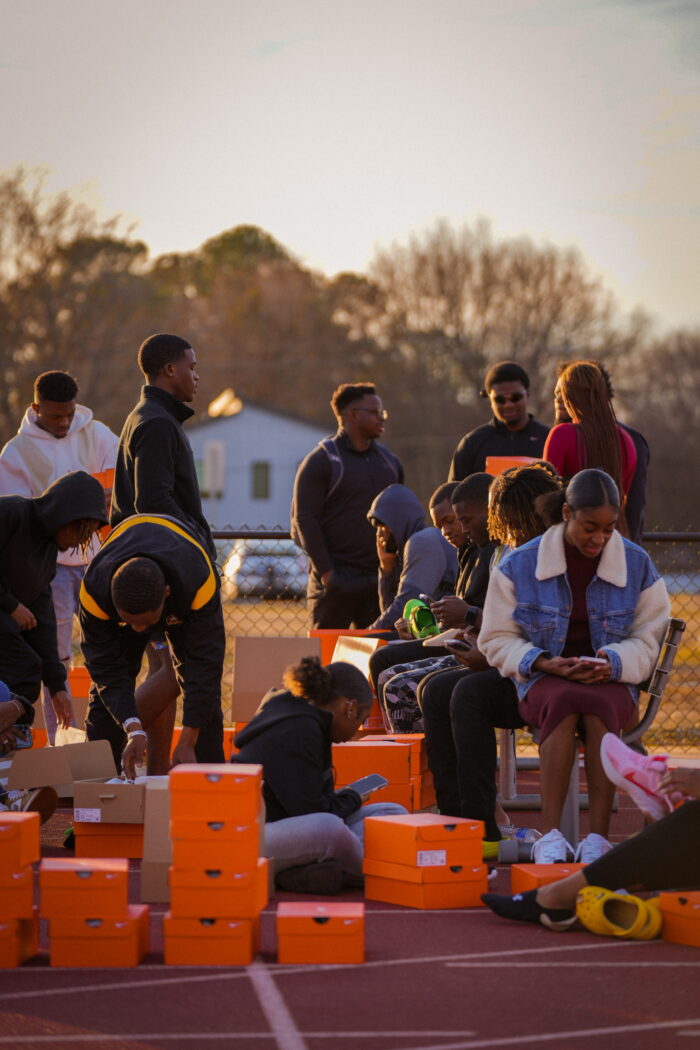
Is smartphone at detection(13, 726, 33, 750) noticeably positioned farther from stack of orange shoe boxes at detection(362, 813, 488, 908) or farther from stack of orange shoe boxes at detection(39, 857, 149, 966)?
stack of orange shoe boxes at detection(39, 857, 149, 966)

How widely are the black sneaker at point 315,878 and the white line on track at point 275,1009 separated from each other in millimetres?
920

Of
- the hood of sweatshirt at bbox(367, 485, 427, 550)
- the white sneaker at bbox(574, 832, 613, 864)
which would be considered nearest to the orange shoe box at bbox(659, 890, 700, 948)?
the white sneaker at bbox(574, 832, 613, 864)

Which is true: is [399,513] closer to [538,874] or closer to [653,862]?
[538,874]

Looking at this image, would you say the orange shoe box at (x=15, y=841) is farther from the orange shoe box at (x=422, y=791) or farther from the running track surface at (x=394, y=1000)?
the orange shoe box at (x=422, y=791)

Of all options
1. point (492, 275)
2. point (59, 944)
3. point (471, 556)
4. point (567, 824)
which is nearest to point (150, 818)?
point (59, 944)

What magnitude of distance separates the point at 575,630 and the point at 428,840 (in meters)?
1.16

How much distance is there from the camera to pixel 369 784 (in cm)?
580

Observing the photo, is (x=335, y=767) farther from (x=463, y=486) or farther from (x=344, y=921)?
(x=344, y=921)

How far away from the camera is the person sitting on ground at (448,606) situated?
6.15 meters

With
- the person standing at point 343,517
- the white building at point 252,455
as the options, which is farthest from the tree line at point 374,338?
→ the person standing at point 343,517

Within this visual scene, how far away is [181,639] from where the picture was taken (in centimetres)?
591

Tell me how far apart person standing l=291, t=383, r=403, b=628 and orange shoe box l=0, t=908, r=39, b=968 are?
421cm

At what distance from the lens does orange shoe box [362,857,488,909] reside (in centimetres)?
504

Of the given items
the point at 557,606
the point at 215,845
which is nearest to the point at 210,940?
the point at 215,845
